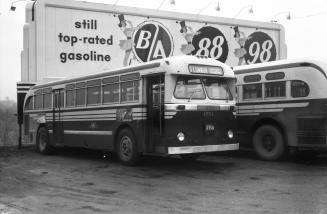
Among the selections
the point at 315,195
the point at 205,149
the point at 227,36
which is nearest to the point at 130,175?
the point at 205,149

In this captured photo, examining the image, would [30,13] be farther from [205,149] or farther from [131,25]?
[205,149]

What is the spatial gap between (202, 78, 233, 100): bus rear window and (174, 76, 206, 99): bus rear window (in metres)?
0.21

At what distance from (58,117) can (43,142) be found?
61.2 inches

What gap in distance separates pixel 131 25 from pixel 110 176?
12.8 meters

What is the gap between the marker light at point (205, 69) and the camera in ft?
39.6

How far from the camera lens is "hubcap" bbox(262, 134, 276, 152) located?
13625 millimetres

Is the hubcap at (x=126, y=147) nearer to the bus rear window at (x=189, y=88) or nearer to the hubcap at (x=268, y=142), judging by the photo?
the bus rear window at (x=189, y=88)

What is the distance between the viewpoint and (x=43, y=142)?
17.7 metres

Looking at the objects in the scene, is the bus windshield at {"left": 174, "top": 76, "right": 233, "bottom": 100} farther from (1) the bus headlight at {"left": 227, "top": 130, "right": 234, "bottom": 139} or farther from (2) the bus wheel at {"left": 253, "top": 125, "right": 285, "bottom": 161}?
(2) the bus wheel at {"left": 253, "top": 125, "right": 285, "bottom": 161}

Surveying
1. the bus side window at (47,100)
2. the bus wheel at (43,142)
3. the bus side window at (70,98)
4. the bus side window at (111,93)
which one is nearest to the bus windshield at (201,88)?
the bus side window at (111,93)

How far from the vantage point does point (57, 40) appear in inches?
841

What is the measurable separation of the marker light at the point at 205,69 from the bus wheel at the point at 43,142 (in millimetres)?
7264

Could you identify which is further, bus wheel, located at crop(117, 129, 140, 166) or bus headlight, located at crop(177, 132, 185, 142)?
bus wheel, located at crop(117, 129, 140, 166)

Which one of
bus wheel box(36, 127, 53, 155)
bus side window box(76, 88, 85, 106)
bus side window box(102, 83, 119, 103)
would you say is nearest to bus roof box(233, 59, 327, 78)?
bus side window box(102, 83, 119, 103)
